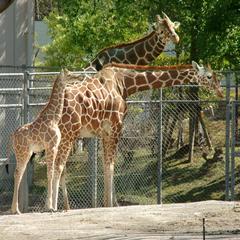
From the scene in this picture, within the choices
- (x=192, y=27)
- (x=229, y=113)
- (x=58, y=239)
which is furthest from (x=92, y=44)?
(x=58, y=239)

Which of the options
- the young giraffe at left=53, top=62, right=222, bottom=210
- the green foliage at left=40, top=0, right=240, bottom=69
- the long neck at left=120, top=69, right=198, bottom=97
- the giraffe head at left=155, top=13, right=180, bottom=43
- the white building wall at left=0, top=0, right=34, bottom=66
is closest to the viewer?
the young giraffe at left=53, top=62, right=222, bottom=210

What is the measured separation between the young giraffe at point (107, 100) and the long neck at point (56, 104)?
312 mm

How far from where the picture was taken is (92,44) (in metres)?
20.5

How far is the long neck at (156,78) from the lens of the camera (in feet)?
41.0

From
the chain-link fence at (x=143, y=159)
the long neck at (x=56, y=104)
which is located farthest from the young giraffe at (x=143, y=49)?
the long neck at (x=56, y=104)

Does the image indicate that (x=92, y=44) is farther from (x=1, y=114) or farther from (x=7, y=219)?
(x=7, y=219)

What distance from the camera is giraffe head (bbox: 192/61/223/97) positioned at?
12.6 m

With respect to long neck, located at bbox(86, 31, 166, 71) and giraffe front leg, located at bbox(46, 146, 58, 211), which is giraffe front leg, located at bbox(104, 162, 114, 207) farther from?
long neck, located at bbox(86, 31, 166, 71)

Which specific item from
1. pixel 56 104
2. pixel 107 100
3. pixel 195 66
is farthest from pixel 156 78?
pixel 56 104

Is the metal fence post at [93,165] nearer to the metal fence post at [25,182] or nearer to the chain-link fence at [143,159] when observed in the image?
the chain-link fence at [143,159]

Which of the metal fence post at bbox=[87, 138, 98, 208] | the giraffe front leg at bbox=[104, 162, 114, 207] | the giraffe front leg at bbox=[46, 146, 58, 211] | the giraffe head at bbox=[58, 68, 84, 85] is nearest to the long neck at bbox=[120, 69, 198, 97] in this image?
the giraffe head at bbox=[58, 68, 84, 85]

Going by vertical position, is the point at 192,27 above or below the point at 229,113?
above

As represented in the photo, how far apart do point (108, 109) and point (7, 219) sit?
2495 mm

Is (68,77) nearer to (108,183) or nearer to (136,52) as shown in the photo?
(108,183)
